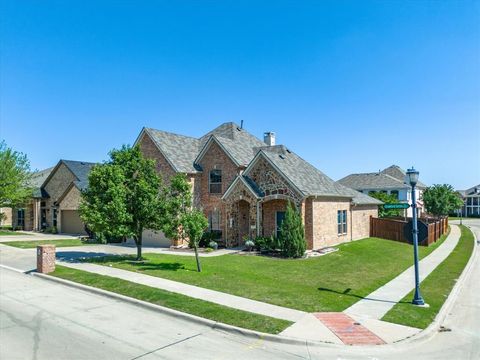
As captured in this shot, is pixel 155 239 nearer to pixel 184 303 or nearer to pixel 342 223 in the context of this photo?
pixel 342 223

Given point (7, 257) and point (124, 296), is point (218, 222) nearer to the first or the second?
point (7, 257)

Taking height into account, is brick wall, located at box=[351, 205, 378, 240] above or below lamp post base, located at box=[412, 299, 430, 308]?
above

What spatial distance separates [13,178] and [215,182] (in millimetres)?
18855

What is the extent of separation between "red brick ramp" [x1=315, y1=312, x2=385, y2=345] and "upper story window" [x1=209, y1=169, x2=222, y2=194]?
17.2 m

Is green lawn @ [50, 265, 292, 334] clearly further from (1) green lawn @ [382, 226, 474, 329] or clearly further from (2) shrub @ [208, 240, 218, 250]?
(2) shrub @ [208, 240, 218, 250]

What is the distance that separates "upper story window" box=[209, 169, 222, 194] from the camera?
89.0 ft

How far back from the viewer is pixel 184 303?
11.3 metres

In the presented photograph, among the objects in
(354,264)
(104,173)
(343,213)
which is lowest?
(354,264)

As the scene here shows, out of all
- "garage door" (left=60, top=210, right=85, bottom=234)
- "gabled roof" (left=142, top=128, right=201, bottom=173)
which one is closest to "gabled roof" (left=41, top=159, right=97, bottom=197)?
"garage door" (left=60, top=210, right=85, bottom=234)

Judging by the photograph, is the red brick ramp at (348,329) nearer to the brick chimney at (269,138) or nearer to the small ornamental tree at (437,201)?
the brick chimney at (269,138)

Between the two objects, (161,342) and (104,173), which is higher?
(104,173)

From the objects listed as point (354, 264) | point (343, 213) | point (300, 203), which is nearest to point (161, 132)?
point (300, 203)

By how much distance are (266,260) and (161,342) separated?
38.5 feet

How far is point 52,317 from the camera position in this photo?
10.3 meters
